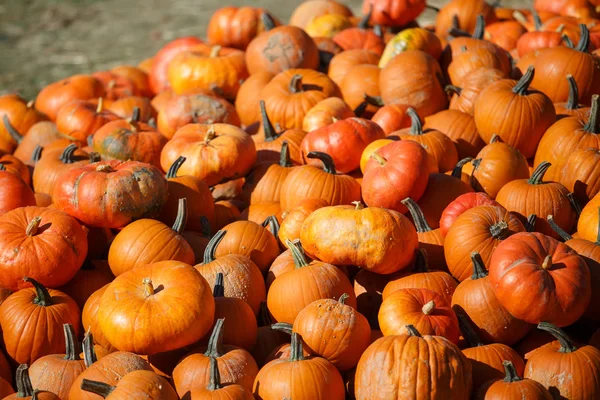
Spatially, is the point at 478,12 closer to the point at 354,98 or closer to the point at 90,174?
the point at 354,98

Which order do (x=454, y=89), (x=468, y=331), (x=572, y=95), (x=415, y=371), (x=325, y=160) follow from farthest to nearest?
(x=454, y=89), (x=572, y=95), (x=325, y=160), (x=468, y=331), (x=415, y=371)

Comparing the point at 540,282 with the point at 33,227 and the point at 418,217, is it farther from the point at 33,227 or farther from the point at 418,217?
the point at 33,227

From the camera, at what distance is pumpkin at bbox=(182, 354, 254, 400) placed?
267 centimetres

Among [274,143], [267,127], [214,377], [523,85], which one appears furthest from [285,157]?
[214,377]

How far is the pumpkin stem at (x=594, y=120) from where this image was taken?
4.17 m

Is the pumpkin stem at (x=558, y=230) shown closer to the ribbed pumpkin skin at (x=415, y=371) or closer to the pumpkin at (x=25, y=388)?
the ribbed pumpkin skin at (x=415, y=371)

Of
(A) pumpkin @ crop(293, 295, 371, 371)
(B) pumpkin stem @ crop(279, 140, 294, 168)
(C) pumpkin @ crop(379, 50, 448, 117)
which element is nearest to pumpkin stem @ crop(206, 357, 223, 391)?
(A) pumpkin @ crop(293, 295, 371, 371)

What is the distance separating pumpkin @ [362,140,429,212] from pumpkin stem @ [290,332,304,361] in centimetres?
126

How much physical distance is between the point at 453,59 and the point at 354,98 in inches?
35.2

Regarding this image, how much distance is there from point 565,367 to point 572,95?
2.41 metres

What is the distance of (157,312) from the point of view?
3.02 meters

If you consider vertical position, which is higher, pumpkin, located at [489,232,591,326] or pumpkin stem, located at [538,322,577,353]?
pumpkin, located at [489,232,591,326]

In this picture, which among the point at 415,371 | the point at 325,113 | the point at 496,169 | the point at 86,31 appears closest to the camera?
the point at 415,371

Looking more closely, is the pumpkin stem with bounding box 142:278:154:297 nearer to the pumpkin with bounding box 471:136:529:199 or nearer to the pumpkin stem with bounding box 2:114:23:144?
the pumpkin with bounding box 471:136:529:199
